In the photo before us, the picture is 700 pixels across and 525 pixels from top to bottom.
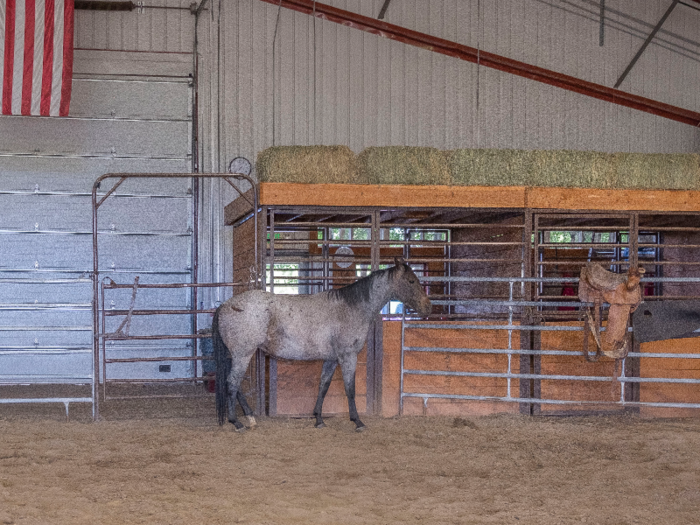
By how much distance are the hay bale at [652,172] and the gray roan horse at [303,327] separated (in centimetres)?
230

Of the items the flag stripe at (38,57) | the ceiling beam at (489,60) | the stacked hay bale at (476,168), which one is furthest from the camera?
the ceiling beam at (489,60)

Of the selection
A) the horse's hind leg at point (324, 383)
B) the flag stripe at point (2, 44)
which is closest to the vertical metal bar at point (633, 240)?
the horse's hind leg at point (324, 383)

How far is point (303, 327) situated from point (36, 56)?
5.28 metres

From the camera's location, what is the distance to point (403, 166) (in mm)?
6590

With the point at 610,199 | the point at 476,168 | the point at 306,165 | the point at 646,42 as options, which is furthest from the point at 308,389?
the point at 646,42

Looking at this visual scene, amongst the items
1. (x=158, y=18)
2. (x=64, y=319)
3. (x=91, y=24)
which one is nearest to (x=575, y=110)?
(x=158, y=18)

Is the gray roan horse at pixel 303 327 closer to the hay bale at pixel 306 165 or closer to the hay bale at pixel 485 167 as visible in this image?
the hay bale at pixel 306 165

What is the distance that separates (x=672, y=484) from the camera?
13.9 ft

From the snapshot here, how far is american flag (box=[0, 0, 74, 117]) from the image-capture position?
8656mm

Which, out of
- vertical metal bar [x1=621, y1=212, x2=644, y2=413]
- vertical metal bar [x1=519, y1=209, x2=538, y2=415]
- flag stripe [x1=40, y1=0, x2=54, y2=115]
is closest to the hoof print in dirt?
vertical metal bar [x1=519, y1=209, x2=538, y2=415]

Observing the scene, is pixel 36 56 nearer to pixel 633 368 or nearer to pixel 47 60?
pixel 47 60

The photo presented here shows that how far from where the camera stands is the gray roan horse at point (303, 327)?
235 inches

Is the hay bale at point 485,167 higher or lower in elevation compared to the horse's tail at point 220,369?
higher

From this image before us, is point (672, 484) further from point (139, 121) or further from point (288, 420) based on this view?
point (139, 121)
